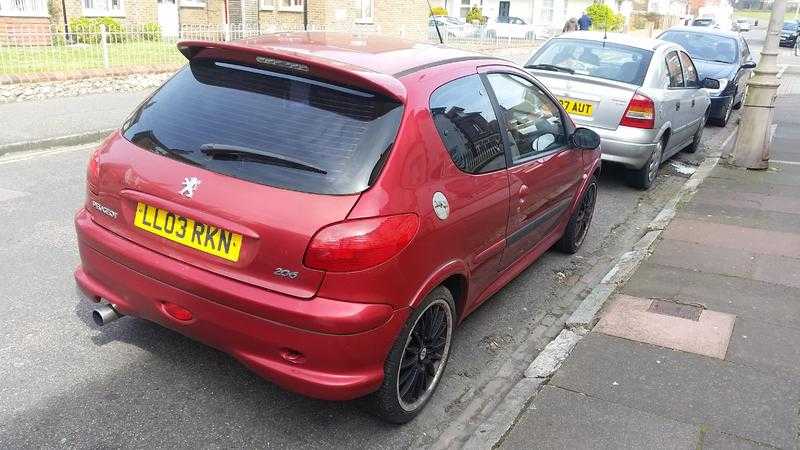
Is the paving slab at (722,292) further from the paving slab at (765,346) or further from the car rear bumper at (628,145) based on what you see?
the car rear bumper at (628,145)

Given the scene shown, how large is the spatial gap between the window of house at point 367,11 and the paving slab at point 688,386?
2535cm

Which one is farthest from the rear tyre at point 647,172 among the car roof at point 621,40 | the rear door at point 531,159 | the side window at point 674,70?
the rear door at point 531,159

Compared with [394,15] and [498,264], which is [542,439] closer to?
[498,264]

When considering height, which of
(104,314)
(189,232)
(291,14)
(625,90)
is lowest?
(104,314)

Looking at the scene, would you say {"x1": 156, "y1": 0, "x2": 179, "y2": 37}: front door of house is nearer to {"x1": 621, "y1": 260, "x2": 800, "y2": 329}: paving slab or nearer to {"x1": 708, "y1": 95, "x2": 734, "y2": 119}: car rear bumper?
{"x1": 708, "y1": 95, "x2": 734, "y2": 119}: car rear bumper

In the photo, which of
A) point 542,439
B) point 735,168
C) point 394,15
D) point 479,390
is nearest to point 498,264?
point 479,390

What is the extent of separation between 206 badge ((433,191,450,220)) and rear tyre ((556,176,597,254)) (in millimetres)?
2474

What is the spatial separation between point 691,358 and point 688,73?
6.07 meters

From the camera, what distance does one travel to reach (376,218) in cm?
276

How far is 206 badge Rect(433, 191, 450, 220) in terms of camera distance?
3.08 metres

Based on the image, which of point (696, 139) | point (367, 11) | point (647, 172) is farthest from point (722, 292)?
point (367, 11)

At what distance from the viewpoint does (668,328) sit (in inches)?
168

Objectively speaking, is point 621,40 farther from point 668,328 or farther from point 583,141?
point 668,328

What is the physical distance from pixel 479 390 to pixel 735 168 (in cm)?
659
